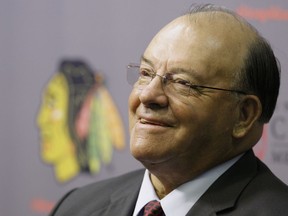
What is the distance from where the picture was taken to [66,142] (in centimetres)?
289

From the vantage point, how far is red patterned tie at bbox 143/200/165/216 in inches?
68.3

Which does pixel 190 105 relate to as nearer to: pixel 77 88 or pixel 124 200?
pixel 124 200

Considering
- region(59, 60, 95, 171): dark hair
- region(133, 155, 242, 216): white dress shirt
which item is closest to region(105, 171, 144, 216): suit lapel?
region(133, 155, 242, 216): white dress shirt

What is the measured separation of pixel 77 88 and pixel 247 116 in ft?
4.10

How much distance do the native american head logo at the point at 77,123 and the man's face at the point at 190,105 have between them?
997 mm

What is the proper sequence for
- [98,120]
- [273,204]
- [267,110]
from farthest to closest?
[98,120] → [267,110] → [273,204]

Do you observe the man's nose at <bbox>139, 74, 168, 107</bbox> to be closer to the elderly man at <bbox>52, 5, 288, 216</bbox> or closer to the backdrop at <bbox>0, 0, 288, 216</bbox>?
the elderly man at <bbox>52, 5, 288, 216</bbox>

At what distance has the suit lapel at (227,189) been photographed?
165cm

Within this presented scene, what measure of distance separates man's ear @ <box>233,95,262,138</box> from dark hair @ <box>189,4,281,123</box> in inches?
0.8

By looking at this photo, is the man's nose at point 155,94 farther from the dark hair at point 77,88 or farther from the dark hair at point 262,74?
the dark hair at point 77,88

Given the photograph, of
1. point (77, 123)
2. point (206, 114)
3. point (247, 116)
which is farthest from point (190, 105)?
point (77, 123)

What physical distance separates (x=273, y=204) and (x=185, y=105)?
33cm

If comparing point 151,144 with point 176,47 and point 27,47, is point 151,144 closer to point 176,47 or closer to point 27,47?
point 176,47

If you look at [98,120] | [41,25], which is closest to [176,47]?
[98,120]
